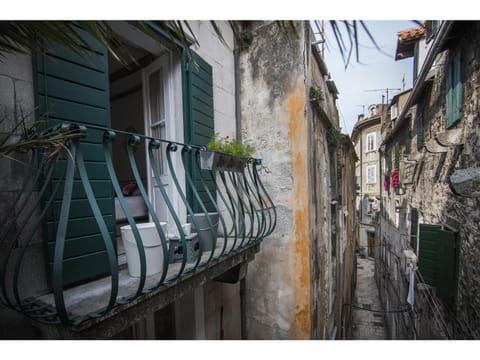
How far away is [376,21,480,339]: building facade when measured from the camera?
113 inches

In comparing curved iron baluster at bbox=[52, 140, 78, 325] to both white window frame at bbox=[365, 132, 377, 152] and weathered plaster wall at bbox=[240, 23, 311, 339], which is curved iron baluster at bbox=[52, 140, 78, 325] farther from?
white window frame at bbox=[365, 132, 377, 152]

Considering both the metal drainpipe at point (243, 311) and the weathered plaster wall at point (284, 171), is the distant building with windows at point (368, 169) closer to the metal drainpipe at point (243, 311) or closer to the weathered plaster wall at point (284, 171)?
the weathered plaster wall at point (284, 171)

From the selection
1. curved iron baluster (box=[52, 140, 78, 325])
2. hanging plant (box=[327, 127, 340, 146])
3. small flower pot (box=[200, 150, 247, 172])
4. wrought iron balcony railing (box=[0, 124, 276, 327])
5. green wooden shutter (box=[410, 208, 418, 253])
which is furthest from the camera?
green wooden shutter (box=[410, 208, 418, 253])

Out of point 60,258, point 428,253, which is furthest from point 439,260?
point 60,258

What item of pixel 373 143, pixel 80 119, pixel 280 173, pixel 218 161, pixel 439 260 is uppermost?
pixel 373 143

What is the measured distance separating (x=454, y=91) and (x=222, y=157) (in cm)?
368

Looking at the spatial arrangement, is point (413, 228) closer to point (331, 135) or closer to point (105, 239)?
point (331, 135)

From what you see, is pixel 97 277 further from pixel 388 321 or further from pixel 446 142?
pixel 388 321

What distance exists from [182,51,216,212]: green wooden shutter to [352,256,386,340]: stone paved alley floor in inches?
272

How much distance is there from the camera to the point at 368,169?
16.1 metres

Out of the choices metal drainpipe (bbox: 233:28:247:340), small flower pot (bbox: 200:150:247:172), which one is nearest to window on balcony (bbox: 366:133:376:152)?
metal drainpipe (bbox: 233:28:247:340)

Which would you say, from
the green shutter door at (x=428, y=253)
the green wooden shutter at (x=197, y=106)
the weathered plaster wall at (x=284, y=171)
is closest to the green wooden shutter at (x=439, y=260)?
the green shutter door at (x=428, y=253)

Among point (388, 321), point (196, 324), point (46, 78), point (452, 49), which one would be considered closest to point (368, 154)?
point (388, 321)

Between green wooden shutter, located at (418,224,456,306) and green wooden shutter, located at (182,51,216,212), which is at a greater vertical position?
green wooden shutter, located at (182,51,216,212)
